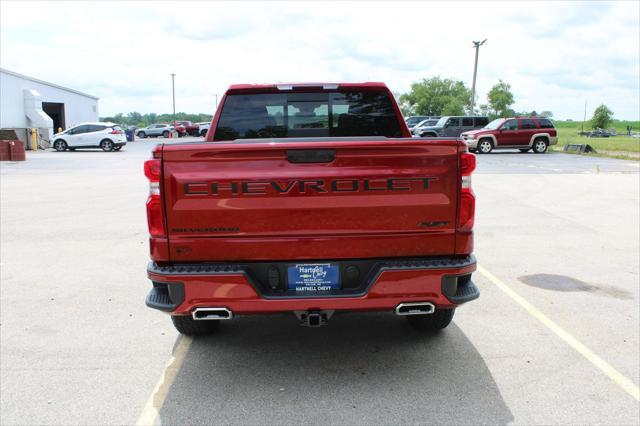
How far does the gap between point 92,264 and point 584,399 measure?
559 centimetres

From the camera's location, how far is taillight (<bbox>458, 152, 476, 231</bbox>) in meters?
3.44

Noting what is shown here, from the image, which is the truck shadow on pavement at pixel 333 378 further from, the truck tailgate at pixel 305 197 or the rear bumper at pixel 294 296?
the truck tailgate at pixel 305 197

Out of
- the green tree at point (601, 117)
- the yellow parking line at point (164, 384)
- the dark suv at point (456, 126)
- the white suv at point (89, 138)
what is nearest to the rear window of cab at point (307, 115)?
the yellow parking line at point (164, 384)

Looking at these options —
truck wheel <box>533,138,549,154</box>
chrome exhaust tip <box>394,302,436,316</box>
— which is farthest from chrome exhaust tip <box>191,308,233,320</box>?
truck wheel <box>533,138,549,154</box>

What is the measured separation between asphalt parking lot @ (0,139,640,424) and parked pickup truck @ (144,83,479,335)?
→ 1.84 ft

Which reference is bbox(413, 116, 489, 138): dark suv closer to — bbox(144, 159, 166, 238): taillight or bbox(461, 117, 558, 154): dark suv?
bbox(461, 117, 558, 154): dark suv

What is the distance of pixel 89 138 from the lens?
112ft

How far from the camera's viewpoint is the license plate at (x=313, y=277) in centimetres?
345

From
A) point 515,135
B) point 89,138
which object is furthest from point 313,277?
point 89,138

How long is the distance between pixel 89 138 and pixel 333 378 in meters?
33.9

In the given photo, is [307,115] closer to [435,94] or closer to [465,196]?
[465,196]

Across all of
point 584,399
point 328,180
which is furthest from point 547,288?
point 328,180

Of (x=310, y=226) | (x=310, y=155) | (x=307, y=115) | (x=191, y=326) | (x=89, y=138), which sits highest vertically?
(x=89, y=138)

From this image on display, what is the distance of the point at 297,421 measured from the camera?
3.23 metres
